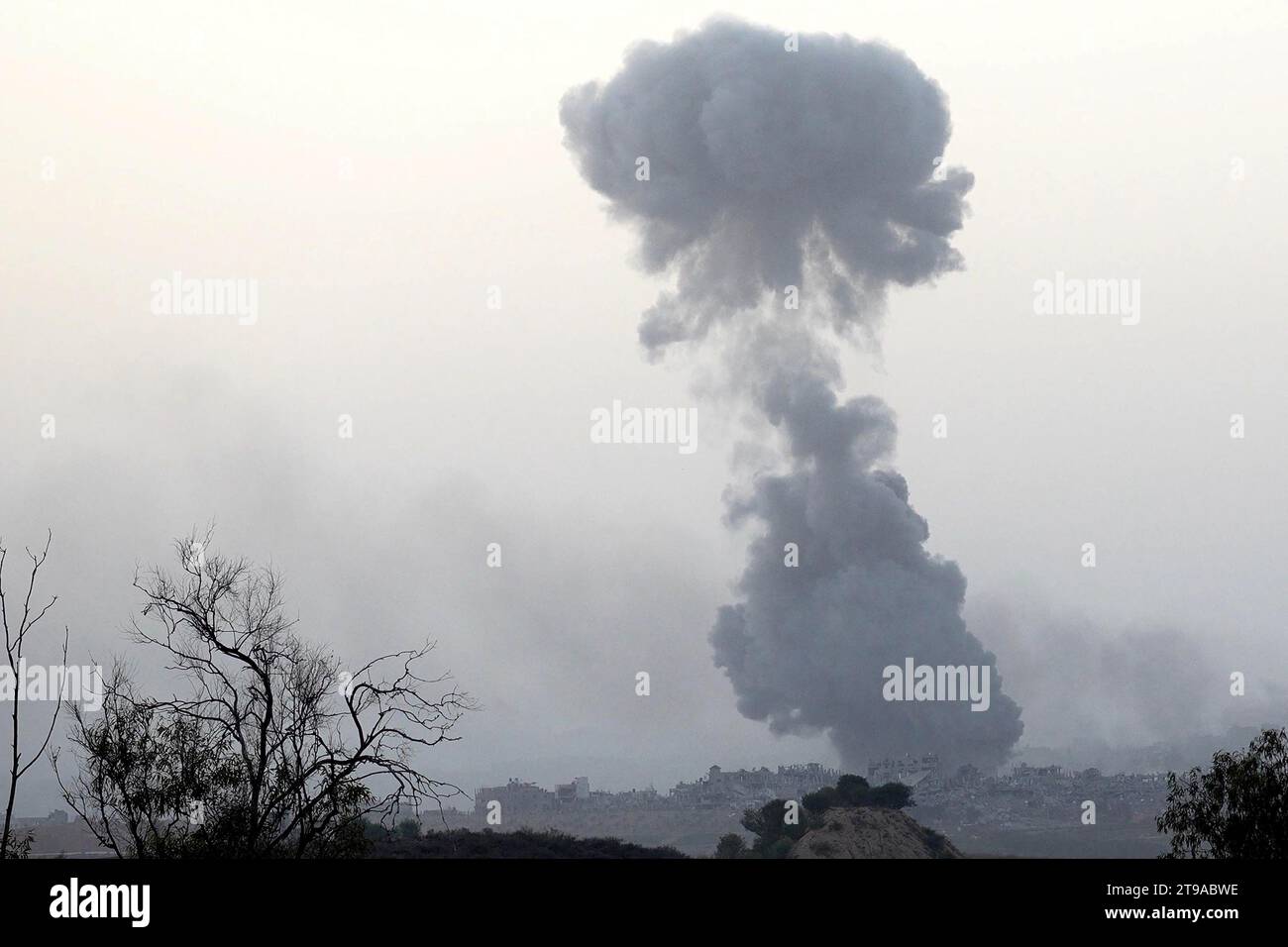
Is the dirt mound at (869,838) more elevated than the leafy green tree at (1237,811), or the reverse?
the leafy green tree at (1237,811)

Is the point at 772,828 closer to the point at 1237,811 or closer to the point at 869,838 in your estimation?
the point at 869,838

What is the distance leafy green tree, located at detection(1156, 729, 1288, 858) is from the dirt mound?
160ft

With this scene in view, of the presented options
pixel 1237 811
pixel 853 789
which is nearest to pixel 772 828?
pixel 853 789

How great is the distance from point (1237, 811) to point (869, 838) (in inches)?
2194

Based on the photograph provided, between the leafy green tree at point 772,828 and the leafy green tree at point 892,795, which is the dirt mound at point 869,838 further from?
the leafy green tree at point 892,795

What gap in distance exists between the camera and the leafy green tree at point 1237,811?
22.1 meters

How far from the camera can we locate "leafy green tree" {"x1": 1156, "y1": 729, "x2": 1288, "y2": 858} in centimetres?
2211

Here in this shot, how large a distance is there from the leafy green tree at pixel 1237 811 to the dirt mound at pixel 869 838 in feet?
160

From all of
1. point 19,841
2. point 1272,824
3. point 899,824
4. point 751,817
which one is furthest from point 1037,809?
point 19,841

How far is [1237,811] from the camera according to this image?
2242cm

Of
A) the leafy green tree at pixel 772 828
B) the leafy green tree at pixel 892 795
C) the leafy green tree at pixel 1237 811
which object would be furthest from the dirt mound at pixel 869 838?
the leafy green tree at pixel 1237 811

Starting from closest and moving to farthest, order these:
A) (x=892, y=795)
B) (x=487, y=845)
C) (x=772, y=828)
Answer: (x=487, y=845)
(x=772, y=828)
(x=892, y=795)
